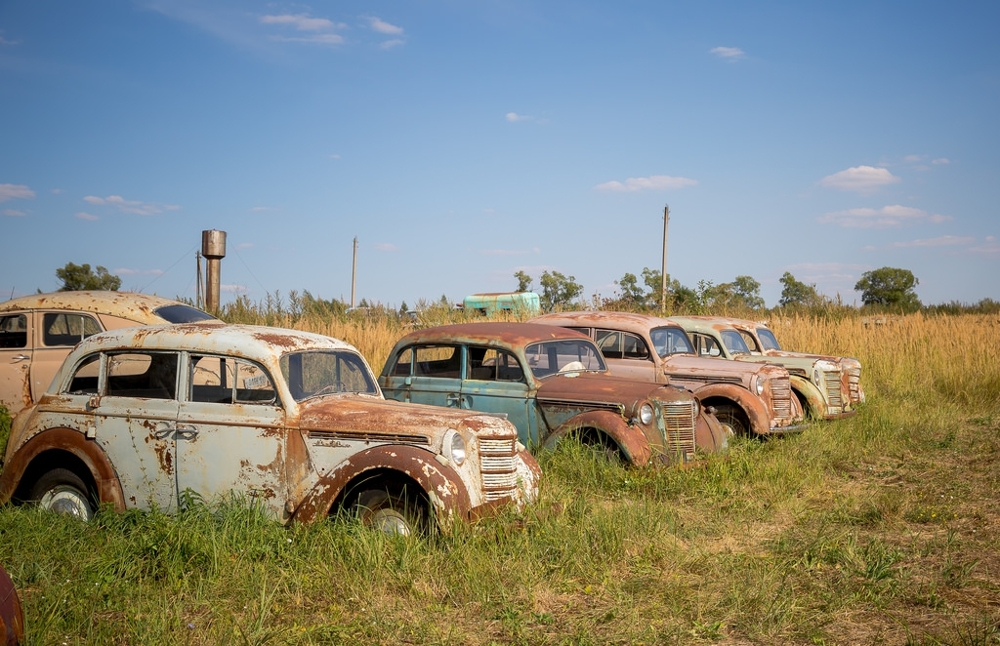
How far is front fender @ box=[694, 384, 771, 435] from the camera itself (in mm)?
9969

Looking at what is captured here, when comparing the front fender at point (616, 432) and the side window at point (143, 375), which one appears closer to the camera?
the side window at point (143, 375)

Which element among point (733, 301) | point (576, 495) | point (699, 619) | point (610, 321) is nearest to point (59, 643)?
point (699, 619)

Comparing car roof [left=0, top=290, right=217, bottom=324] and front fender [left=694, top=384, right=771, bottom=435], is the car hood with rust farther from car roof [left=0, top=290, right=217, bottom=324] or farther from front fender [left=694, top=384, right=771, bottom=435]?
car roof [left=0, top=290, right=217, bottom=324]

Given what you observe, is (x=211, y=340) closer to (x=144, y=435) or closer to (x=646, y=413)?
(x=144, y=435)

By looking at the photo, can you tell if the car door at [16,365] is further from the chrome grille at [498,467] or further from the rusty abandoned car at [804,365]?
the rusty abandoned car at [804,365]

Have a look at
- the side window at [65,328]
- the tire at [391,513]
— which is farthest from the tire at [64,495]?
the side window at [65,328]

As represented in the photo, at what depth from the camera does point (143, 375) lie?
6.50 m

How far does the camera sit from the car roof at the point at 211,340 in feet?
19.5

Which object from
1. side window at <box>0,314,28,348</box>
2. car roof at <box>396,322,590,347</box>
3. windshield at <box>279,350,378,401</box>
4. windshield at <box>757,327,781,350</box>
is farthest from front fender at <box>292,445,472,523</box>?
windshield at <box>757,327,781,350</box>

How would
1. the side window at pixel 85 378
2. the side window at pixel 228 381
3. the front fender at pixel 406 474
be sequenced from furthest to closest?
the side window at pixel 85 378, the side window at pixel 228 381, the front fender at pixel 406 474

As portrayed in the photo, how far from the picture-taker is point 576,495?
6918 mm

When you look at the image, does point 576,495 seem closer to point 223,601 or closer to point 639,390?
point 639,390

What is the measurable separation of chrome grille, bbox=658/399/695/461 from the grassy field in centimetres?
58

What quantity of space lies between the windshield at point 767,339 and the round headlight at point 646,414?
6079 mm
